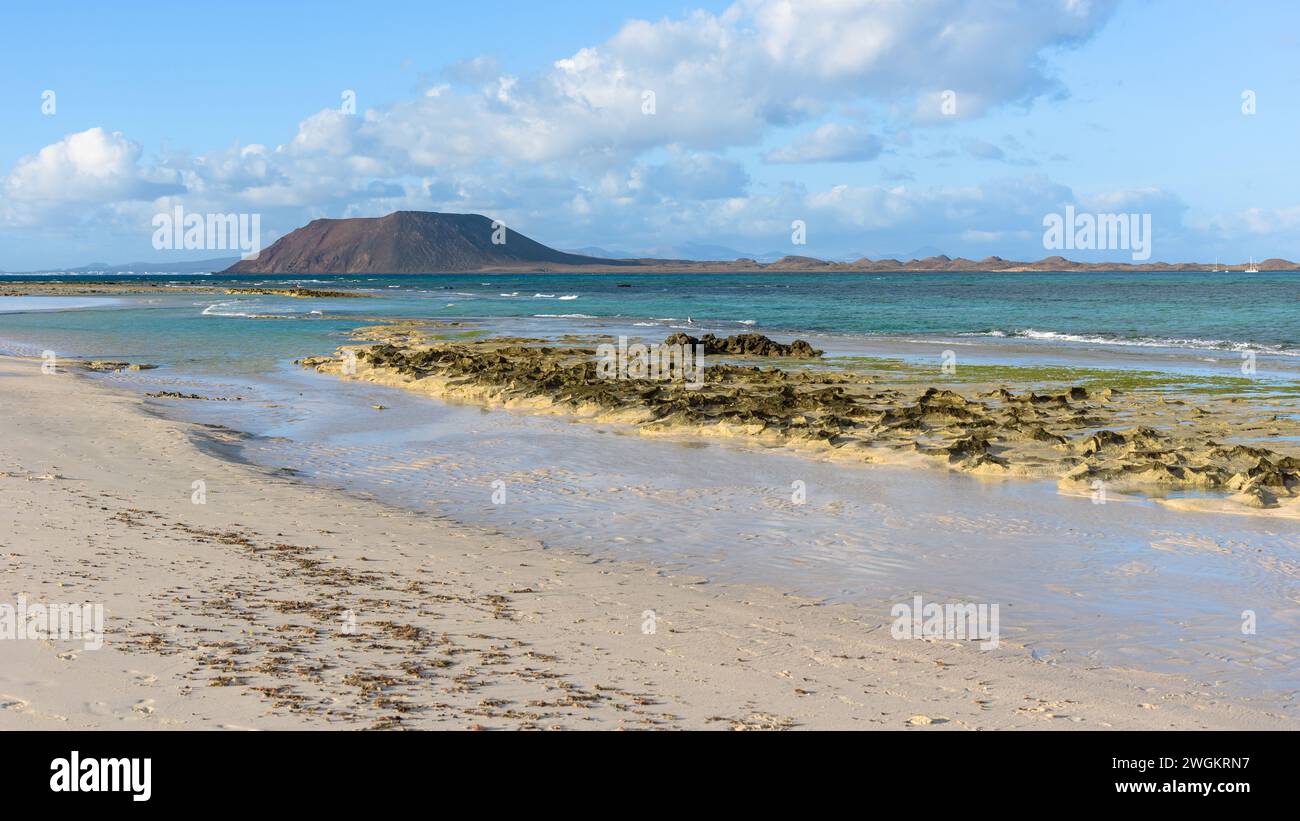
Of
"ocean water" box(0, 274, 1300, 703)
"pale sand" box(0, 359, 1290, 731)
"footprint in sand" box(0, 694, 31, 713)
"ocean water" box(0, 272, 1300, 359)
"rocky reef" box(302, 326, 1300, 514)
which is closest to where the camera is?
"footprint in sand" box(0, 694, 31, 713)

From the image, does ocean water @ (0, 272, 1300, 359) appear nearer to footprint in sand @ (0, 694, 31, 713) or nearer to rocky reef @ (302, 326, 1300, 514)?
rocky reef @ (302, 326, 1300, 514)

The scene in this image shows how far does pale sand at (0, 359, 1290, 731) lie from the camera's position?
5750 mm

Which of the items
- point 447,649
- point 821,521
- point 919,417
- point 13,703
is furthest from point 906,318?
point 13,703

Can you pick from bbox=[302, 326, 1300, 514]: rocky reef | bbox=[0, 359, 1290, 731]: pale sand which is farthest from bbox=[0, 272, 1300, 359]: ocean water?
bbox=[0, 359, 1290, 731]: pale sand

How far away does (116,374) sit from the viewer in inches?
1093

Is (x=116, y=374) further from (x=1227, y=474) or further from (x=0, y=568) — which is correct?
(x=1227, y=474)

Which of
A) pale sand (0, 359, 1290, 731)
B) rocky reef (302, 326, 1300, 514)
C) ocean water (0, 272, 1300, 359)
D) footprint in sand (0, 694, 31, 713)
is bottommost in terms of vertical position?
pale sand (0, 359, 1290, 731)

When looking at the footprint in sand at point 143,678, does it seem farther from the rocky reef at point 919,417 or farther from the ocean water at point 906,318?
the ocean water at point 906,318
